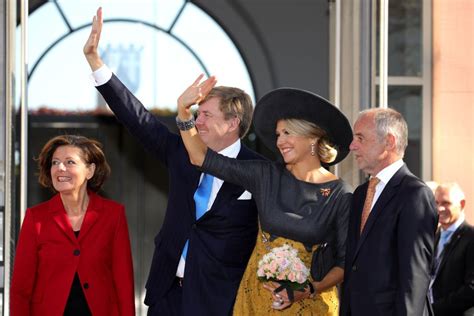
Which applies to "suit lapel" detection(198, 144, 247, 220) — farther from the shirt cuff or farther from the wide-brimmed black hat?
the shirt cuff

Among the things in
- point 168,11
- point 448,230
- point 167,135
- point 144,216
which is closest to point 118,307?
point 167,135

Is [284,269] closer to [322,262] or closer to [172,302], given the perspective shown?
[322,262]

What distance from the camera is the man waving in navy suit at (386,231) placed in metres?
4.75

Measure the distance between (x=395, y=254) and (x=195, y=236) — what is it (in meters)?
1.13

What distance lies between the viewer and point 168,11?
29.3ft

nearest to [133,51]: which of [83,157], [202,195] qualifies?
[83,157]

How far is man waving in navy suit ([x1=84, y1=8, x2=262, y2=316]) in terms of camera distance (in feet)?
17.9

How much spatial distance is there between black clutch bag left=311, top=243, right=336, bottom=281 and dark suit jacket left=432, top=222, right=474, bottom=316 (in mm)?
1770

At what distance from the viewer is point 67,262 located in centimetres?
573

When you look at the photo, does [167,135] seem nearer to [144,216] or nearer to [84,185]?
[84,185]

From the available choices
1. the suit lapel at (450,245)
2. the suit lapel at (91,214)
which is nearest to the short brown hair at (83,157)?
the suit lapel at (91,214)

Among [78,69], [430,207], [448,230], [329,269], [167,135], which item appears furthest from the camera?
[78,69]

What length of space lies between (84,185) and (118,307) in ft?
2.27

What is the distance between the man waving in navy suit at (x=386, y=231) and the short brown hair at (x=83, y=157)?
1.59 m
